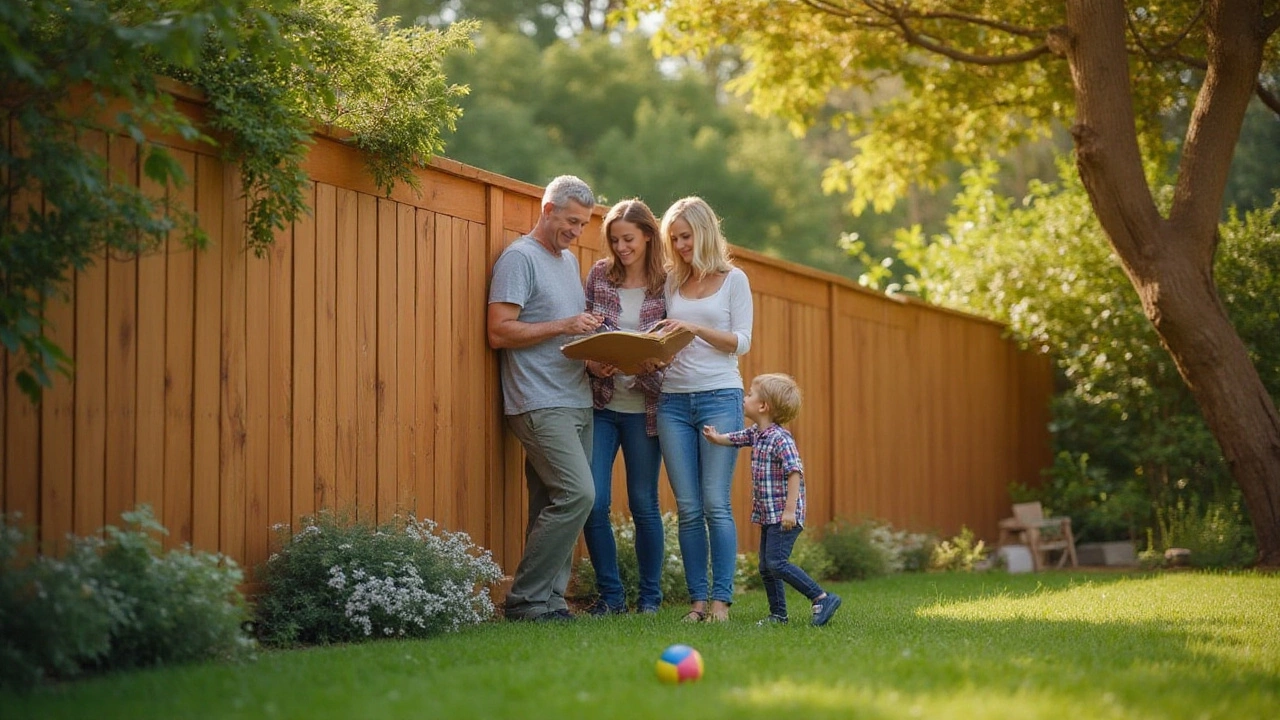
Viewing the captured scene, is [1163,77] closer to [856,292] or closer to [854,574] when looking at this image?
[856,292]

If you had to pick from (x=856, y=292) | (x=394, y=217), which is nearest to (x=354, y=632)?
(x=394, y=217)

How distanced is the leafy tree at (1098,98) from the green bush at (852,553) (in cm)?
234

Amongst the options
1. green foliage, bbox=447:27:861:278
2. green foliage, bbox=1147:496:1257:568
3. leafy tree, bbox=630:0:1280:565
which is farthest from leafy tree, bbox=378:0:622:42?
green foliage, bbox=1147:496:1257:568

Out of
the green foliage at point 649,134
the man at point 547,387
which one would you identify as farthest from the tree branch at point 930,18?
the green foliage at point 649,134

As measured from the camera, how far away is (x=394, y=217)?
539 centimetres

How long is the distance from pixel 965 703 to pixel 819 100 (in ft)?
25.6

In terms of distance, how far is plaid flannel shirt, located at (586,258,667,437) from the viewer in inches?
224

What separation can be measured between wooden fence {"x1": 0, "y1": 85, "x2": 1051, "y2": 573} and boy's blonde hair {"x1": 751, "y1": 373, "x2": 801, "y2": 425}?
1.26 m

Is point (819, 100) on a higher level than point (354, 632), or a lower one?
higher

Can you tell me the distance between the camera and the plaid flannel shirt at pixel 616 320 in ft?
18.7

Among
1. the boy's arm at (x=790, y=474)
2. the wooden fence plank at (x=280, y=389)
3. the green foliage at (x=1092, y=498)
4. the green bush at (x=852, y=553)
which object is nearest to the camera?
the wooden fence plank at (x=280, y=389)

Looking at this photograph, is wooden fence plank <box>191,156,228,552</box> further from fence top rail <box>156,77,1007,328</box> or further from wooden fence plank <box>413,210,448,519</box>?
wooden fence plank <box>413,210,448,519</box>

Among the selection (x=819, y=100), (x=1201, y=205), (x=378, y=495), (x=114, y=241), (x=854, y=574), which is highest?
(x=819, y=100)

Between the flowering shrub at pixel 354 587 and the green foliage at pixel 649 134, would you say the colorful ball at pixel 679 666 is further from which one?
the green foliage at pixel 649 134
